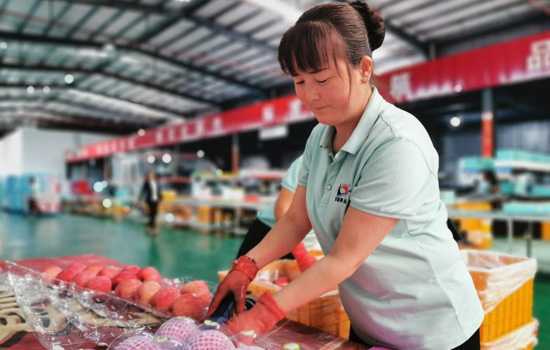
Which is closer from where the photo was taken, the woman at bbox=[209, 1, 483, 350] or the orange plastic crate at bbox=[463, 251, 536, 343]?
the woman at bbox=[209, 1, 483, 350]

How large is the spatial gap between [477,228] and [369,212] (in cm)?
787

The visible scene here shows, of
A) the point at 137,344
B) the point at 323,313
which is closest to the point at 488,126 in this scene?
the point at 323,313

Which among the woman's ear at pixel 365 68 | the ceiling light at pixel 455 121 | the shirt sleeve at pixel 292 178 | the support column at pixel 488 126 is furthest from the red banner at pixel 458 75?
the ceiling light at pixel 455 121

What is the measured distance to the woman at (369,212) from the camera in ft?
3.06

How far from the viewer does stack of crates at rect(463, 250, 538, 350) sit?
173cm

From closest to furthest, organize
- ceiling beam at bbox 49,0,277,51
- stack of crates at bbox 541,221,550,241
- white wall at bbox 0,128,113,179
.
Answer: stack of crates at bbox 541,221,550,241 → ceiling beam at bbox 49,0,277,51 → white wall at bbox 0,128,113,179

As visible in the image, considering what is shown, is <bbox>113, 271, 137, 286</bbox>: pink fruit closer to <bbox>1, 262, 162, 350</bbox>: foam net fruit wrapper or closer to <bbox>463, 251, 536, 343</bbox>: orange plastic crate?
<bbox>1, 262, 162, 350</bbox>: foam net fruit wrapper

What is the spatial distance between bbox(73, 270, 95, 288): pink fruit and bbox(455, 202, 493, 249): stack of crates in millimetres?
6678

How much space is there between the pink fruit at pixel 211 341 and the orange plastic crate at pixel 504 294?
1.19 metres

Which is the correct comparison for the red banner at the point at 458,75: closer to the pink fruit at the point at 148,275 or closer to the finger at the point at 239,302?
the pink fruit at the point at 148,275

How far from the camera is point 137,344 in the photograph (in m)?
0.99

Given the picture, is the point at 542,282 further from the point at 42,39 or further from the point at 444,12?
the point at 42,39

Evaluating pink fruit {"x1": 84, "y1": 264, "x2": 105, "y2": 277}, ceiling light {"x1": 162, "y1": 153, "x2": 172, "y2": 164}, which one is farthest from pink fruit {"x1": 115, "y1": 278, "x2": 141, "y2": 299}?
ceiling light {"x1": 162, "y1": 153, "x2": 172, "y2": 164}

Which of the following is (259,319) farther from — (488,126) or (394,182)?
(488,126)
